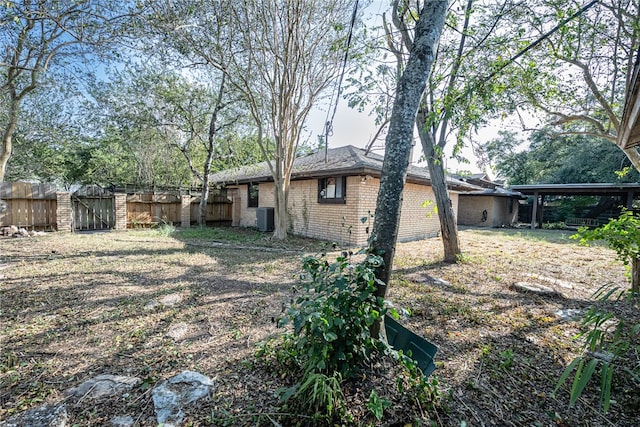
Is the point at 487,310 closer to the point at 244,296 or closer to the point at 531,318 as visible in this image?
the point at 531,318

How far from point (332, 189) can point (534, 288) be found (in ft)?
18.6

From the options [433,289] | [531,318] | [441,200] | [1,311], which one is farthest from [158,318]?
[441,200]

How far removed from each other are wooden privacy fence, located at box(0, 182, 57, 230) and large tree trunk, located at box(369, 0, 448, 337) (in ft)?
40.6

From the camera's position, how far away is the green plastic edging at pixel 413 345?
1985 millimetres

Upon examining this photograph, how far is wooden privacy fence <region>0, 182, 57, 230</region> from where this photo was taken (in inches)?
352

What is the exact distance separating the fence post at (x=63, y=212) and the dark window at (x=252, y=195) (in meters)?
6.51

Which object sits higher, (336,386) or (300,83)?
(300,83)

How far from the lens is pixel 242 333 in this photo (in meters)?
2.83

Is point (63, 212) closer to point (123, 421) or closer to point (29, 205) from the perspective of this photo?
point (29, 205)

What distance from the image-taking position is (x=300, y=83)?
26.0 feet

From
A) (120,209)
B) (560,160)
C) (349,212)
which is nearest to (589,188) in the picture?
(560,160)

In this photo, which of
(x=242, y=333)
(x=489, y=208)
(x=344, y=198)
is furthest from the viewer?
(x=489, y=208)

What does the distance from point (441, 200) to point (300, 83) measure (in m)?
5.11

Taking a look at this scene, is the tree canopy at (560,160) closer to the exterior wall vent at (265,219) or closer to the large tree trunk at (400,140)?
the exterior wall vent at (265,219)
